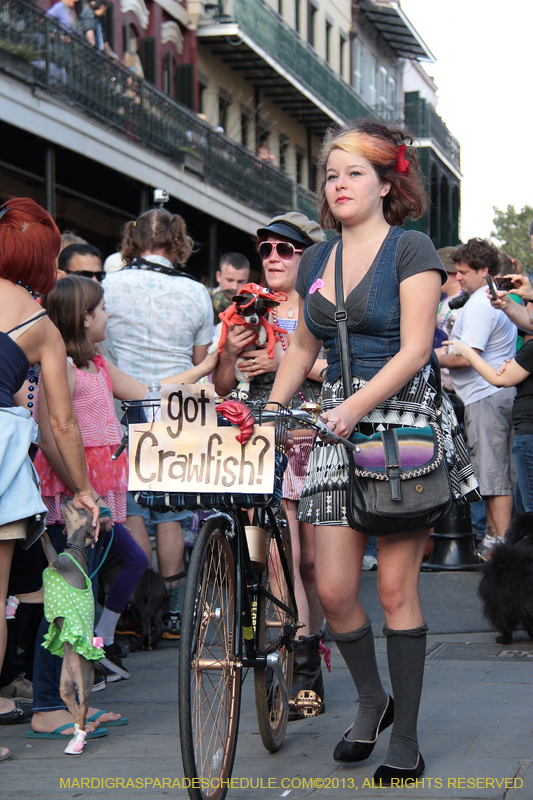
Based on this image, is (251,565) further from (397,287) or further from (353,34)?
(353,34)

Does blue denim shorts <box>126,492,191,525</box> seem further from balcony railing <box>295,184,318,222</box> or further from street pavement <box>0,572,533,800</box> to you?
balcony railing <box>295,184,318,222</box>

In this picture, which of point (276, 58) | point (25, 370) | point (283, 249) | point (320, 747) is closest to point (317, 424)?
point (25, 370)

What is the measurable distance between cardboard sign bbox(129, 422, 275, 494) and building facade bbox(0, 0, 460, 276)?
12.4ft

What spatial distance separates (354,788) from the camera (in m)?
3.55

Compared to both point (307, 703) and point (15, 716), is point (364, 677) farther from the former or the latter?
point (15, 716)

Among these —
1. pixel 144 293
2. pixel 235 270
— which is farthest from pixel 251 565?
pixel 235 270

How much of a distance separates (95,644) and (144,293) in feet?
8.86

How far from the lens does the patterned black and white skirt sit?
361 centimetres

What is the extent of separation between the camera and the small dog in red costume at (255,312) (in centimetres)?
400

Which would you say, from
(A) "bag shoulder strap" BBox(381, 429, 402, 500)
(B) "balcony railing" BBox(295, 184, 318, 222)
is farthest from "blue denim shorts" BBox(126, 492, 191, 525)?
(B) "balcony railing" BBox(295, 184, 318, 222)

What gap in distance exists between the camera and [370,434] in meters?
3.61

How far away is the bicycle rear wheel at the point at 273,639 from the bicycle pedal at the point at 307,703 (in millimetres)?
209

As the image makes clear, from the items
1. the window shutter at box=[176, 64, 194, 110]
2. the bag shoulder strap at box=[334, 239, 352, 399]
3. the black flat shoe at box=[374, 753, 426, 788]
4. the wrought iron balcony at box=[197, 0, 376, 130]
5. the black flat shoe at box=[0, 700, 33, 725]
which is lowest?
the black flat shoe at box=[0, 700, 33, 725]

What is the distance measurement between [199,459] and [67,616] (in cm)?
113
